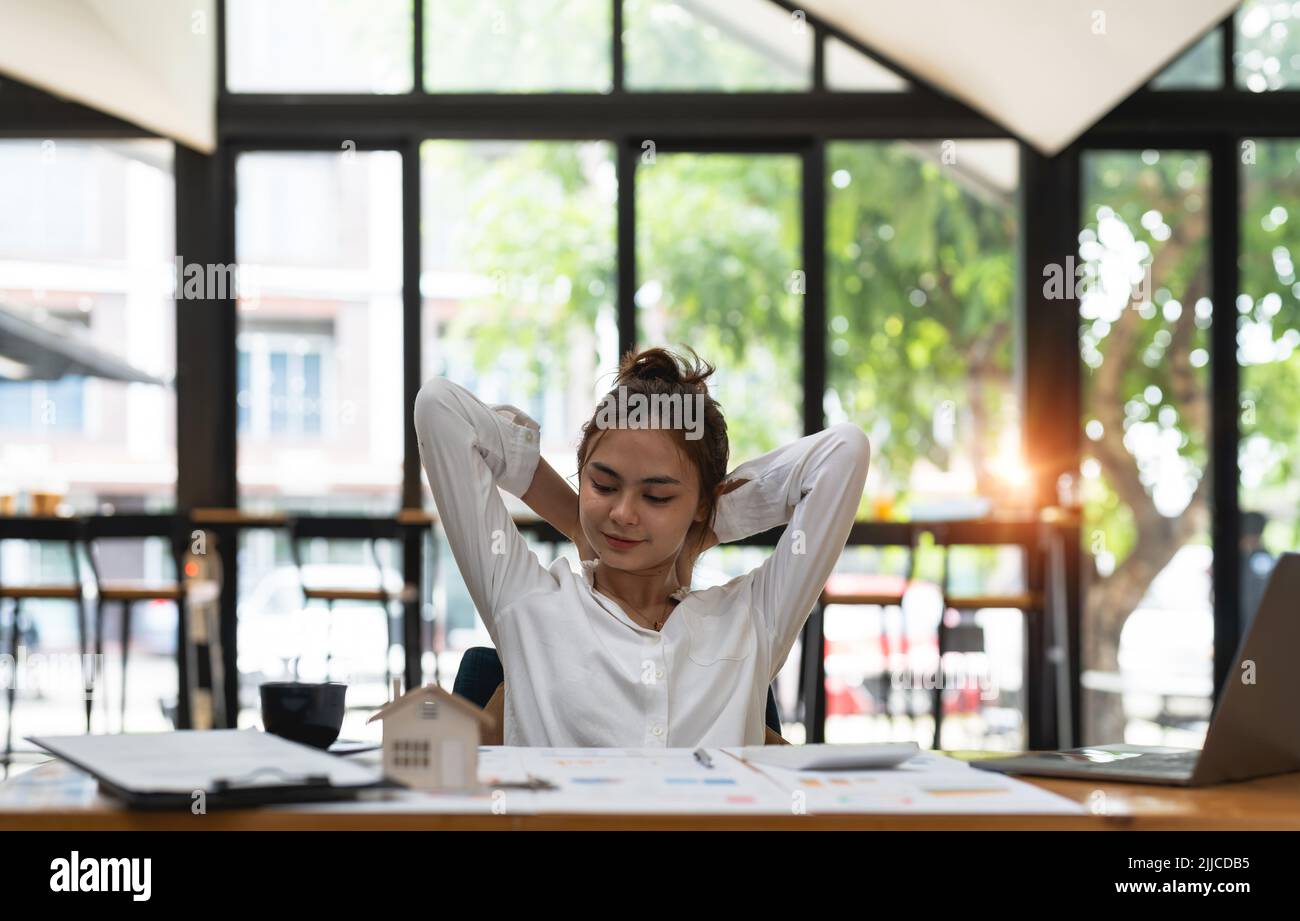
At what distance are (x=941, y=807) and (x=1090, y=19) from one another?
4274 millimetres

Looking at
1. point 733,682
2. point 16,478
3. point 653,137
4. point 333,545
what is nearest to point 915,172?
point 653,137

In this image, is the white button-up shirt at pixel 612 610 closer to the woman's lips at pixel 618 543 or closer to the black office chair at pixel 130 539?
the woman's lips at pixel 618 543

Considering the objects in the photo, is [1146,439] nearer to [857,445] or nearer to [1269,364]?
[1269,364]

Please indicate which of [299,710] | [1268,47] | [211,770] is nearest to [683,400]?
[299,710]

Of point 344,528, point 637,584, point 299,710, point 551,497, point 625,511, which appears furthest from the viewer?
point 344,528

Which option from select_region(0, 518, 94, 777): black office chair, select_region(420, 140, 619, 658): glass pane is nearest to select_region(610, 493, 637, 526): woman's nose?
select_region(0, 518, 94, 777): black office chair

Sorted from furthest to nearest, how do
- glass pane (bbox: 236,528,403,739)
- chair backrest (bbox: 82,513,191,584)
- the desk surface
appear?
glass pane (bbox: 236,528,403,739)
chair backrest (bbox: 82,513,191,584)
the desk surface

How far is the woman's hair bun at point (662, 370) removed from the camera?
191cm

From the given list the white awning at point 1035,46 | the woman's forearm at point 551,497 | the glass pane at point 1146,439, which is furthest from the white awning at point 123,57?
the woman's forearm at point 551,497

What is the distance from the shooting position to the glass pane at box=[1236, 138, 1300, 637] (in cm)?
584

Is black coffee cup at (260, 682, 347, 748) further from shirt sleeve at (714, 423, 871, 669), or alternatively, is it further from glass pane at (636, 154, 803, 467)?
glass pane at (636, 154, 803, 467)

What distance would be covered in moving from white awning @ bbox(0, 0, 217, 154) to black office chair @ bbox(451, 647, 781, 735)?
4.20 metres

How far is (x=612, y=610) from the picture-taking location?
181 cm

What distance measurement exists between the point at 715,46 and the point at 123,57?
2376 millimetres
